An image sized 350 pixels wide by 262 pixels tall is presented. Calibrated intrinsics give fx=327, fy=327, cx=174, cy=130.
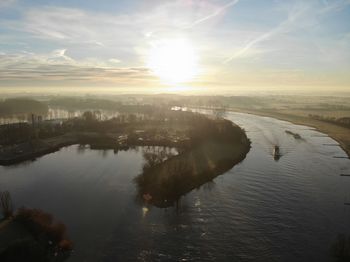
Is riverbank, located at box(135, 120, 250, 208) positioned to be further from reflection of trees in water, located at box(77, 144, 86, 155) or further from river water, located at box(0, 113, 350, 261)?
reflection of trees in water, located at box(77, 144, 86, 155)

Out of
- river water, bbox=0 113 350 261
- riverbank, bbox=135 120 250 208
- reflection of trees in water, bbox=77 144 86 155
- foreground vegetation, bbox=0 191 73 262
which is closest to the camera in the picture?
foreground vegetation, bbox=0 191 73 262

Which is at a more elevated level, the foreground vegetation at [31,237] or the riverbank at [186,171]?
the riverbank at [186,171]

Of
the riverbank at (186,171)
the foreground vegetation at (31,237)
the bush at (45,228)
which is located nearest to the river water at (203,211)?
the bush at (45,228)

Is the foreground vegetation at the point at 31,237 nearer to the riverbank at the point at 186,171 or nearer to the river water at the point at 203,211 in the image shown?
the river water at the point at 203,211

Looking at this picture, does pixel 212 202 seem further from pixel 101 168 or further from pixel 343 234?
pixel 101 168

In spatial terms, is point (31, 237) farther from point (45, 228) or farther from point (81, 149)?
point (81, 149)

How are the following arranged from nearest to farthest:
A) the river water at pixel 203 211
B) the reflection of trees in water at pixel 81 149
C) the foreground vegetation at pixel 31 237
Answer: the foreground vegetation at pixel 31 237, the river water at pixel 203 211, the reflection of trees in water at pixel 81 149

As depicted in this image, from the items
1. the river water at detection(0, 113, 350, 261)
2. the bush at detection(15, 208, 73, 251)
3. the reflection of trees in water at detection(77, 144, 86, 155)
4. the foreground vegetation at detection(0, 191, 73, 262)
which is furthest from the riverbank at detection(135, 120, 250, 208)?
the reflection of trees in water at detection(77, 144, 86, 155)

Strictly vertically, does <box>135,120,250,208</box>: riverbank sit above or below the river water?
above
